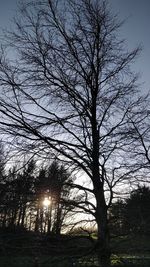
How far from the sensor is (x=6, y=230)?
3324 mm

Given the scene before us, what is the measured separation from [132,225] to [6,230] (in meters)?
1.81

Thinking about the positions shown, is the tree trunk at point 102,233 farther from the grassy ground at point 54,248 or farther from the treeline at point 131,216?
the treeline at point 131,216

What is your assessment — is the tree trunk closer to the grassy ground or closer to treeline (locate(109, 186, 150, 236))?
the grassy ground

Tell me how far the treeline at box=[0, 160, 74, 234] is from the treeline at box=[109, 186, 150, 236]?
0.69 m

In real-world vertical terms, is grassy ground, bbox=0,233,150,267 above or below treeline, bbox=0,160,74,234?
below

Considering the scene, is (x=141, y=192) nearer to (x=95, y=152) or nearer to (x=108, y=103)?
(x=95, y=152)

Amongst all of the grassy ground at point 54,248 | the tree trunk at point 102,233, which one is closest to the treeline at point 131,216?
the grassy ground at point 54,248

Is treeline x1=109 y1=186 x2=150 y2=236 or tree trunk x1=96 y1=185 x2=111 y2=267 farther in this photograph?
treeline x1=109 y1=186 x2=150 y2=236

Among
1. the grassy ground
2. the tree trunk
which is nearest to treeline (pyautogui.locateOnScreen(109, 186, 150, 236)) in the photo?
the grassy ground

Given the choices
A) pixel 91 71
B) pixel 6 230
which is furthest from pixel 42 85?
pixel 6 230

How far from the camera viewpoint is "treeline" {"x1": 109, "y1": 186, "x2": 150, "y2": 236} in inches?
158

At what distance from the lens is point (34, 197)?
3.71 meters

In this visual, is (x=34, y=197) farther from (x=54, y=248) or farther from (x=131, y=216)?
(x=131, y=216)

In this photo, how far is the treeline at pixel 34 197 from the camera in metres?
3.39
